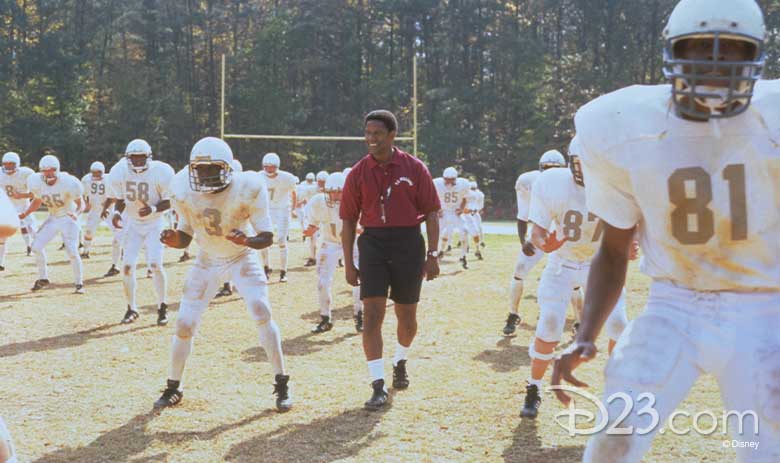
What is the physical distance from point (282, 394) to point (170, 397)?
2.75 ft

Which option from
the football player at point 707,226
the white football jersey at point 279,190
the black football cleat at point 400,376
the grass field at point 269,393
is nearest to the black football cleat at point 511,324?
the grass field at point 269,393

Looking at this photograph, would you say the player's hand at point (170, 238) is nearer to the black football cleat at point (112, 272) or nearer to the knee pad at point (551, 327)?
the knee pad at point (551, 327)

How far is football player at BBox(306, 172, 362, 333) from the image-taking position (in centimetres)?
940

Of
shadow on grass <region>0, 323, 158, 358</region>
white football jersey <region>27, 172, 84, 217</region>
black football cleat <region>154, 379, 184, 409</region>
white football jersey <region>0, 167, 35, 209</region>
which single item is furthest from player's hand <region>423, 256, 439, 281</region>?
white football jersey <region>0, 167, 35, 209</region>

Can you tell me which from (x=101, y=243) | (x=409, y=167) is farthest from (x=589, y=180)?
(x=101, y=243)

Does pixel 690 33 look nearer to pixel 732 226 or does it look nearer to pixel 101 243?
Result: pixel 732 226

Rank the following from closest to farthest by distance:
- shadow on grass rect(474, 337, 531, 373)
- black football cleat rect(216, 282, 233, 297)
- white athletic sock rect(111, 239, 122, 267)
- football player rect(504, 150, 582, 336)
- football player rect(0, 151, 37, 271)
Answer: shadow on grass rect(474, 337, 531, 373) → football player rect(504, 150, 582, 336) → black football cleat rect(216, 282, 233, 297) → white athletic sock rect(111, 239, 122, 267) → football player rect(0, 151, 37, 271)

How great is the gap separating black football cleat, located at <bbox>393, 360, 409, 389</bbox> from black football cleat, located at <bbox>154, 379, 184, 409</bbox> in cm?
171

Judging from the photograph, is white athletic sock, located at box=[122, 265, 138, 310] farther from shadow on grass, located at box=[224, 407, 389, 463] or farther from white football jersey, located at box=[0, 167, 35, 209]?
white football jersey, located at box=[0, 167, 35, 209]

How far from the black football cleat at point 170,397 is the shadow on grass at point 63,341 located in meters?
2.70

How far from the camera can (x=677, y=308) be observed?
2.65 meters

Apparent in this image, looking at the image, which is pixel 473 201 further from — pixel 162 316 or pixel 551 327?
pixel 551 327

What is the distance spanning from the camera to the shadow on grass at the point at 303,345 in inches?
311

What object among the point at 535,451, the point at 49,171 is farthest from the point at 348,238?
the point at 49,171
